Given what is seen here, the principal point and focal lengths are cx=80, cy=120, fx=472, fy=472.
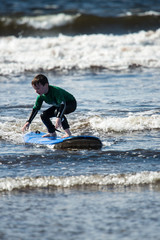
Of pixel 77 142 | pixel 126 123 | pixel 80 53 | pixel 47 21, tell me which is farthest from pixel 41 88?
pixel 47 21

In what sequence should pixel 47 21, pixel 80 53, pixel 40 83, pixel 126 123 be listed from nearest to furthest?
pixel 40 83, pixel 126 123, pixel 80 53, pixel 47 21

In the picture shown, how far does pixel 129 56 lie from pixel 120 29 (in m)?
8.54

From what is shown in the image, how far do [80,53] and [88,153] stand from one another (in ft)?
41.2

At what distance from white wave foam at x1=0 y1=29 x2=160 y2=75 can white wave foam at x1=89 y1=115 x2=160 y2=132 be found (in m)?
7.53

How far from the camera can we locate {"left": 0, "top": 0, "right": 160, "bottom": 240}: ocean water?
4.60 m

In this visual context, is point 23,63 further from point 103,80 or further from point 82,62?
point 103,80

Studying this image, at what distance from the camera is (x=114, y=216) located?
15.4 ft

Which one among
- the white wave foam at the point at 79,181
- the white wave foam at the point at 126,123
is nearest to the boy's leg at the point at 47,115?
the white wave foam at the point at 126,123

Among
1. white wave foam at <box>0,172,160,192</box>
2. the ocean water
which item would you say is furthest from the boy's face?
white wave foam at <box>0,172,160,192</box>

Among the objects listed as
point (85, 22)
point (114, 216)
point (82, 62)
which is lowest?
point (114, 216)

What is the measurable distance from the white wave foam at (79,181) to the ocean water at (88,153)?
0.04 ft

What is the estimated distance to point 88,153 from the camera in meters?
6.99

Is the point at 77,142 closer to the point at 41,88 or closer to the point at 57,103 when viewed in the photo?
the point at 57,103

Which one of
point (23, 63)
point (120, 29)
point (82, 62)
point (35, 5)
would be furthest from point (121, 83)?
point (35, 5)
